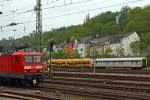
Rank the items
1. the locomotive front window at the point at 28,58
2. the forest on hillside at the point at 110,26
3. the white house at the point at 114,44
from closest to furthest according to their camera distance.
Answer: the locomotive front window at the point at 28,58 < the white house at the point at 114,44 < the forest on hillside at the point at 110,26

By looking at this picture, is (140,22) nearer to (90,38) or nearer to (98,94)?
(90,38)

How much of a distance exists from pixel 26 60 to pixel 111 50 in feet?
303

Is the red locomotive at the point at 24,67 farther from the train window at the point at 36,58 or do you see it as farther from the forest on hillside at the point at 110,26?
the forest on hillside at the point at 110,26

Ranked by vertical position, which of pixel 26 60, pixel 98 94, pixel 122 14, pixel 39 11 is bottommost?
pixel 98 94

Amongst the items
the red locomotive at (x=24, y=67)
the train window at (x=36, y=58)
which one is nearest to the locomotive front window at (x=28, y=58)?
the red locomotive at (x=24, y=67)

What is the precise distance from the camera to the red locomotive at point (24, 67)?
1042 inches

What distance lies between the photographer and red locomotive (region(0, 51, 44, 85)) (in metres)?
26.5

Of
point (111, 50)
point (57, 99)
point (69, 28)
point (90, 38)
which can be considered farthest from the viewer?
point (69, 28)

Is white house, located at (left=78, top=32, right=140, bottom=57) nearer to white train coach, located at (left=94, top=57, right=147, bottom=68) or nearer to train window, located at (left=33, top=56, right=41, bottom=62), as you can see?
white train coach, located at (left=94, top=57, right=147, bottom=68)

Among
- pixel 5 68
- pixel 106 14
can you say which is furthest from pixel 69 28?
pixel 5 68

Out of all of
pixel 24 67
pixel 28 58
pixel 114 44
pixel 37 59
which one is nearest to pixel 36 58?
pixel 37 59

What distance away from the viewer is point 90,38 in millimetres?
142125

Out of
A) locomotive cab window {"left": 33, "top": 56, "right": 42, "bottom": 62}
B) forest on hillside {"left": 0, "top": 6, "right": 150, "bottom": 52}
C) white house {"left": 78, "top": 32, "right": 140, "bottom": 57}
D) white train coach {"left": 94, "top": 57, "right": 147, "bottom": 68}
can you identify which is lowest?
white train coach {"left": 94, "top": 57, "right": 147, "bottom": 68}

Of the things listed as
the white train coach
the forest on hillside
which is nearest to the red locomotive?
the white train coach
